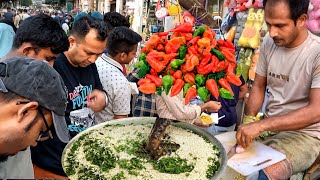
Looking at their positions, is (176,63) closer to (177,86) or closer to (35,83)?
(177,86)

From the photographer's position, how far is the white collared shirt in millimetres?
2572

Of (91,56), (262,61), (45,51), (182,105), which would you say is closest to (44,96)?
(45,51)

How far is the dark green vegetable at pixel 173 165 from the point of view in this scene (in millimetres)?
1520

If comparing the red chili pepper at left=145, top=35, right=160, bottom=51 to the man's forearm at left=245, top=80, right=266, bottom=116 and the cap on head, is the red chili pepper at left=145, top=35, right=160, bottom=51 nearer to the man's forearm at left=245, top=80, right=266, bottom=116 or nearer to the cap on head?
the cap on head

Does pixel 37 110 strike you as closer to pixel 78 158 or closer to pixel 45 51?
pixel 78 158

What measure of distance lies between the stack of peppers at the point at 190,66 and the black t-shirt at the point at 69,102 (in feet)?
2.33

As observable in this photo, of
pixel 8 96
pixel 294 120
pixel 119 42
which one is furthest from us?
pixel 119 42

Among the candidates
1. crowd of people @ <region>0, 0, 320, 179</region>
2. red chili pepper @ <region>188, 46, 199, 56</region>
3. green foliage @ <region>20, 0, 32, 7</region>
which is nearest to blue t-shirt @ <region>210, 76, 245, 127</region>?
crowd of people @ <region>0, 0, 320, 179</region>

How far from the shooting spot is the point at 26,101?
1.14 meters

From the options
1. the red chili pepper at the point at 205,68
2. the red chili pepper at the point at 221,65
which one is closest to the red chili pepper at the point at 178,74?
the red chili pepper at the point at 205,68

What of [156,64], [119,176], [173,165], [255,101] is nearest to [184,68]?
[156,64]

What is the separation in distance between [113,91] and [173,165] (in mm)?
1179

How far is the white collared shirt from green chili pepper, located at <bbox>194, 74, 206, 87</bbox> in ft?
3.50

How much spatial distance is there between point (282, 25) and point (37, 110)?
5.32ft
